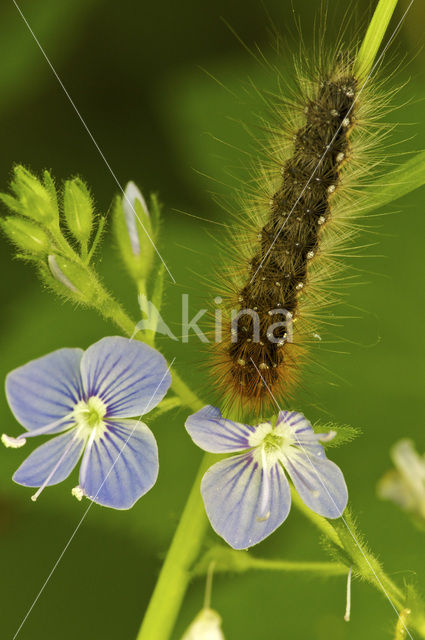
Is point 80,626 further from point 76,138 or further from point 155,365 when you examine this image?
point 76,138

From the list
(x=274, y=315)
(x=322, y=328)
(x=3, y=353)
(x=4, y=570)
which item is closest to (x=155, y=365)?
(x=274, y=315)

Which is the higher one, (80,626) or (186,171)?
(186,171)

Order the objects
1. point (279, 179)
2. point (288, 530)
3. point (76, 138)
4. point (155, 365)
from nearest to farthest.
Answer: point (155, 365) < point (279, 179) < point (288, 530) < point (76, 138)

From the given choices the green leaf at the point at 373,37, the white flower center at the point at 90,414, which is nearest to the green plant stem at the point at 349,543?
the white flower center at the point at 90,414

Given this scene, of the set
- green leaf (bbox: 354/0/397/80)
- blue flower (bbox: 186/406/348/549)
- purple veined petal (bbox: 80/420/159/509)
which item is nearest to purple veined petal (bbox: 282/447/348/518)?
blue flower (bbox: 186/406/348/549)

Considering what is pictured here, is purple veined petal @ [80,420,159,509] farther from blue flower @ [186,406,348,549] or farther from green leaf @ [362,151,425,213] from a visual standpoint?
green leaf @ [362,151,425,213]

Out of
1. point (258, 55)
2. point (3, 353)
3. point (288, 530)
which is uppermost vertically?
point (258, 55)
